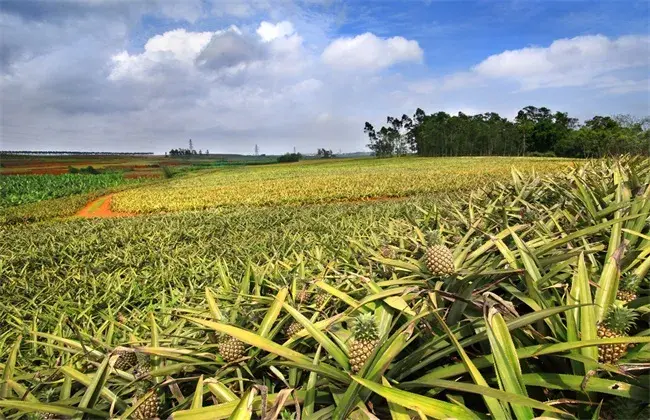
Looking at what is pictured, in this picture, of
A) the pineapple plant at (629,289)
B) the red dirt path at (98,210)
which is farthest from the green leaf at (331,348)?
the red dirt path at (98,210)

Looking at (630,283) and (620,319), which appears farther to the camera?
(630,283)

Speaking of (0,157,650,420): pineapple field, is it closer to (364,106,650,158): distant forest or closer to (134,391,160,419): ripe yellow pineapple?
(134,391,160,419): ripe yellow pineapple

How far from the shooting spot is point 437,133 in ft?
263

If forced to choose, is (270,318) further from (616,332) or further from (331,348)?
(616,332)

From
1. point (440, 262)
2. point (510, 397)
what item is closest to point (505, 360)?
point (510, 397)

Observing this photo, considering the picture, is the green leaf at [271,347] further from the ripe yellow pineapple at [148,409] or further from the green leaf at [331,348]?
the ripe yellow pineapple at [148,409]

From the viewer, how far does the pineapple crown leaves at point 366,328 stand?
3.12ft

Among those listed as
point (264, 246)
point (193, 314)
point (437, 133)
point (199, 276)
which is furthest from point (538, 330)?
point (437, 133)

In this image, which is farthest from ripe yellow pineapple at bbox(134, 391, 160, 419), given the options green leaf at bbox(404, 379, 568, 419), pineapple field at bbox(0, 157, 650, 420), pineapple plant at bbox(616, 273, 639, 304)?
pineapple plant at bbox(616, 273, 639, 304)

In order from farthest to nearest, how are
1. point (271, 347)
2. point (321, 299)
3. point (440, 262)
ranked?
point (321, 299), point (440, 262), point (271, 347)

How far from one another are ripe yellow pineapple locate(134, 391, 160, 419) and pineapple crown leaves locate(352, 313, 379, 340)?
64 cm

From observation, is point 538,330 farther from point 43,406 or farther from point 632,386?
point 43,406

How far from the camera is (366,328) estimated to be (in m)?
0.96

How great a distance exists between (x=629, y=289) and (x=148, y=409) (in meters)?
1.63
